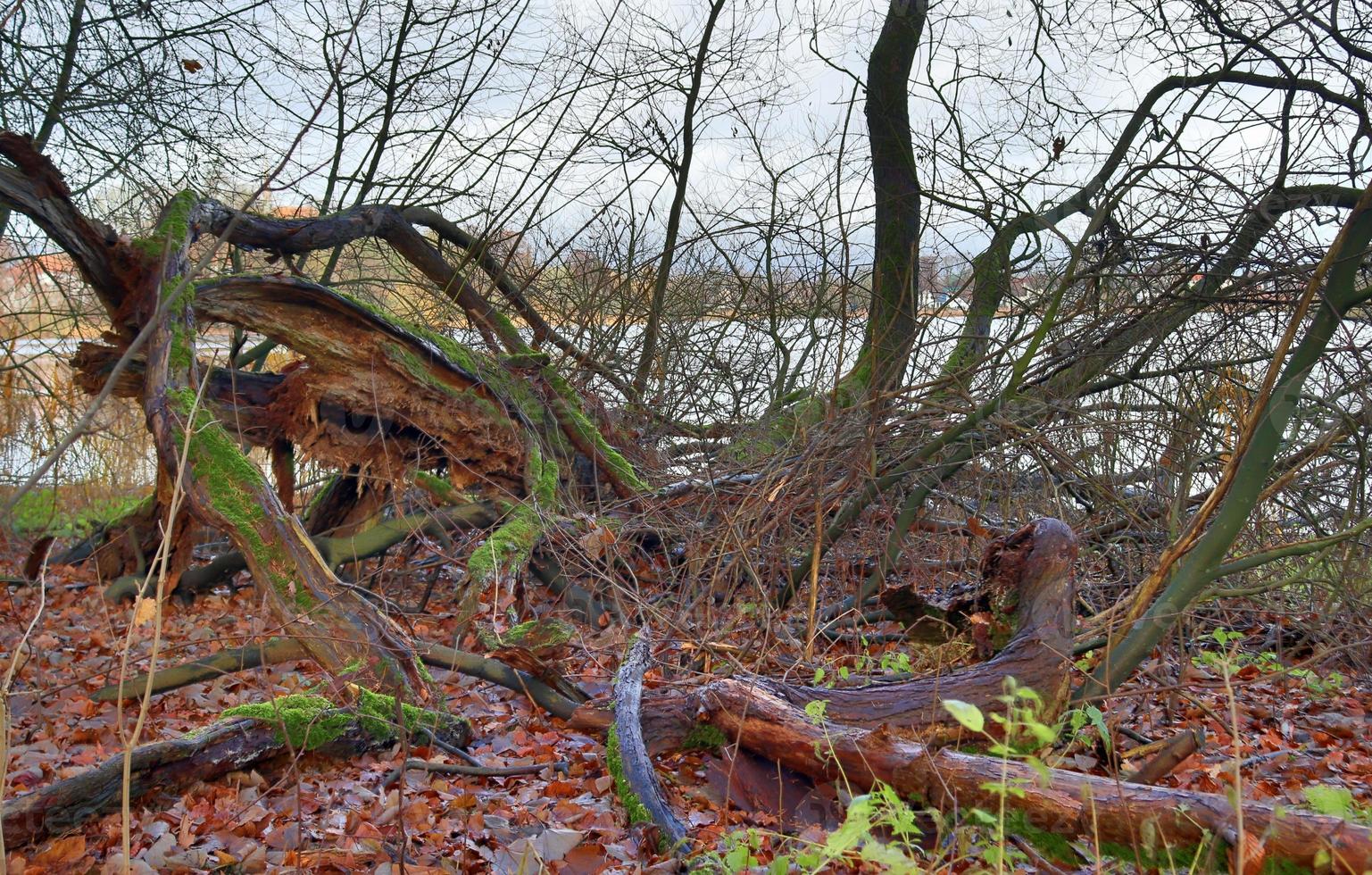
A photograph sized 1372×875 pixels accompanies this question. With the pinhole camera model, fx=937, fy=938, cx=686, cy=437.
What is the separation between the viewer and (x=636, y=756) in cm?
327

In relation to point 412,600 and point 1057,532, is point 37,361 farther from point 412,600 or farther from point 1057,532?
point 1057,532

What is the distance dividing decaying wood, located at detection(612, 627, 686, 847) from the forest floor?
9cm

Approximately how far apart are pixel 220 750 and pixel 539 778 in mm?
1166

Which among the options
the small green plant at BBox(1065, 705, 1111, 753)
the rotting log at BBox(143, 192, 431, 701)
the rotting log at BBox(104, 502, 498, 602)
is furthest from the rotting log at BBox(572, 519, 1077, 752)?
the rotting log at BBox(104, 502, 498, 602)

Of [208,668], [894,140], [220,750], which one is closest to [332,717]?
[220,750]

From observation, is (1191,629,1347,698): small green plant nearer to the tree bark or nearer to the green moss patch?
the tree bark

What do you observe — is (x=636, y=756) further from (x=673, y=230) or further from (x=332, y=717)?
(x=673, y=230)

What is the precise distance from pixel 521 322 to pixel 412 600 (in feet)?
10.6

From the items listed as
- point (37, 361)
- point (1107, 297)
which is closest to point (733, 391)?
point (1107, 297)

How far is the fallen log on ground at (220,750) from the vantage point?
9.25 ft

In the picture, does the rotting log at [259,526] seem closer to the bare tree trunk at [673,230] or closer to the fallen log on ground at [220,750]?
the fallen log on ground at [220,750]

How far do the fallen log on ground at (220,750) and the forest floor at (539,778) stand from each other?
0.06 meters

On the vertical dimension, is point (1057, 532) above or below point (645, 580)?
above

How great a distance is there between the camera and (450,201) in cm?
843
